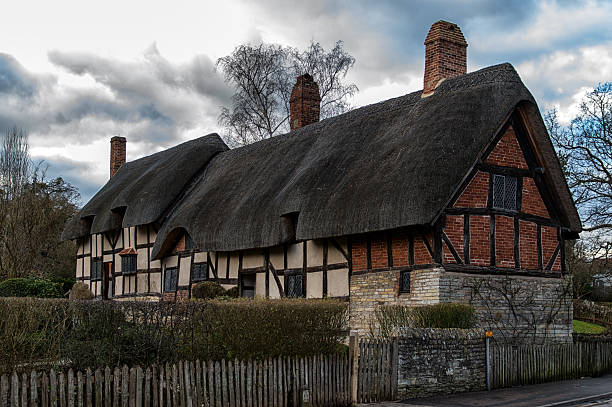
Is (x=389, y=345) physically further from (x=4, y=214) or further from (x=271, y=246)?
(x=4, y=214)

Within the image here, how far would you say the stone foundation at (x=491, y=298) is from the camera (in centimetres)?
1445

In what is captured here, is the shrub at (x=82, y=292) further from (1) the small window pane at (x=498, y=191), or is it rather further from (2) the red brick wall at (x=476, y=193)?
(1) the small window pane at (x=498, y=191)

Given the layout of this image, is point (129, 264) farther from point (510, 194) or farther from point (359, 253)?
point (510, 194)

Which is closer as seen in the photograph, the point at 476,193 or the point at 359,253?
the point at 476,193

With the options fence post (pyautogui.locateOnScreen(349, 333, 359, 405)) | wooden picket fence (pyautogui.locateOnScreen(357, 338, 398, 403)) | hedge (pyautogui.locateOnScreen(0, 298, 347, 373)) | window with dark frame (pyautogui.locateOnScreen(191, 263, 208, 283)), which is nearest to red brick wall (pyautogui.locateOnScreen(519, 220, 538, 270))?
wooden picket fence (pyautogui.locateOnScreen(357, 338, 398, 403))

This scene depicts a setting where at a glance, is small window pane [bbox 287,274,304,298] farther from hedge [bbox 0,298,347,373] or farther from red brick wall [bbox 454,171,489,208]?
hedge [bbox 0,298,347,373]

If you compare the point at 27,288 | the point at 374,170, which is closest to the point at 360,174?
the point at 374,170

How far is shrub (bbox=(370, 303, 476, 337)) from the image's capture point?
A: 43.1 feet

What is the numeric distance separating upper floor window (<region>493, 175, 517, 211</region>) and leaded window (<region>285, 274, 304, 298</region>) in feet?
16.8

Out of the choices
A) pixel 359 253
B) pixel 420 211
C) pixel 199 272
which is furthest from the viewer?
pixel 199 272

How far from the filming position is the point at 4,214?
3262cm

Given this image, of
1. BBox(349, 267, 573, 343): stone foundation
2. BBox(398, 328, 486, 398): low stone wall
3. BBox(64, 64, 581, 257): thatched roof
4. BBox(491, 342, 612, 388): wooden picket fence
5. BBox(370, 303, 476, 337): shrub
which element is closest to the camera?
BBox(398, 328, 486, 398): low stone wall

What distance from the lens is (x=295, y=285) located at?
17.8 m

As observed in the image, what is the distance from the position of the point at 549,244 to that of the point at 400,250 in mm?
3980
